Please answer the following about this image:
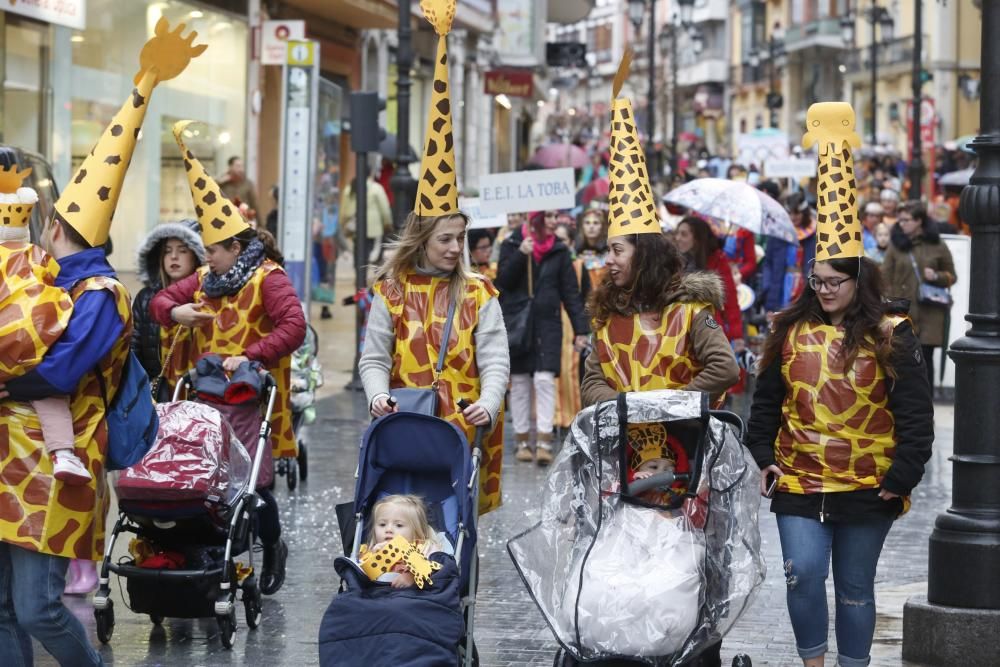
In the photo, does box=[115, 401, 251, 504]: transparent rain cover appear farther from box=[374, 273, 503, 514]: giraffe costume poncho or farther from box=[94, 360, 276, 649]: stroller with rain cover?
box=[374, 273, 503, 514]: giraffe costume poncho

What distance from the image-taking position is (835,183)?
20.4ft

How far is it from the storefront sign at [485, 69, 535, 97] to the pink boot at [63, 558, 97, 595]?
2348 centimetres

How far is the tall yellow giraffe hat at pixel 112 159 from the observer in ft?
18.3

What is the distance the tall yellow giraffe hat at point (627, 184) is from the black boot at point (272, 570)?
2.52 metres

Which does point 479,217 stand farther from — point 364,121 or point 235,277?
point 235,277

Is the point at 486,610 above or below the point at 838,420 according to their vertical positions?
below

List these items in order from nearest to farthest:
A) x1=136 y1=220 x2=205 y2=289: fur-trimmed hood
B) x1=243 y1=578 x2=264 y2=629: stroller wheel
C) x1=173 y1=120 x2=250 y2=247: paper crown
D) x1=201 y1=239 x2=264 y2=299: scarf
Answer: x1=243 y1=578 x2=264 y2=629: stroller wheel, x1=173 y1=120 x2=250 y2=247: paper crown, x1=201 y1=239 x2=264 y2=299: scarf, x1=136 y1=220 x2=205 y2=289: fur-trimmed hood

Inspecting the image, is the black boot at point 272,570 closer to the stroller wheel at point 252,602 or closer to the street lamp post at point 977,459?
the stroller wheel at point 252,602

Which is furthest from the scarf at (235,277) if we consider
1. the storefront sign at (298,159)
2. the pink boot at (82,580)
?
the storefront sign at (298,159)

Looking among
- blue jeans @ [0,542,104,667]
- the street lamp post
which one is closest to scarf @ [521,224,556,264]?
the street lamp post

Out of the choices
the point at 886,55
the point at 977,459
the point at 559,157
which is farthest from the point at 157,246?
the point at 886,55

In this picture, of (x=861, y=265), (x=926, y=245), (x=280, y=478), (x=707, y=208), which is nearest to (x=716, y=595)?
(x=861, y=265)

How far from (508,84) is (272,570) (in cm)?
2406

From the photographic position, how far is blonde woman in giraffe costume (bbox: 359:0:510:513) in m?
6.57
